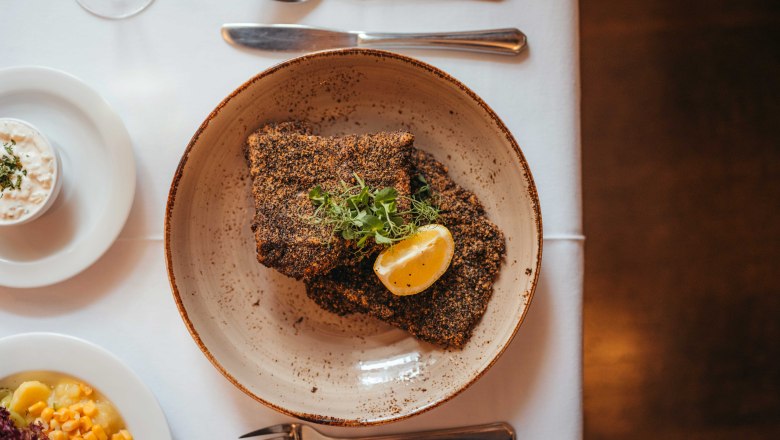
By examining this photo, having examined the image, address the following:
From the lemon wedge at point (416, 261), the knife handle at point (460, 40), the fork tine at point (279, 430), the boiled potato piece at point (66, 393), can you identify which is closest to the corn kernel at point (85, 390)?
the boiled potato piece at point (66, 393)

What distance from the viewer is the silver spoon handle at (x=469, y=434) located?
1.73 metres

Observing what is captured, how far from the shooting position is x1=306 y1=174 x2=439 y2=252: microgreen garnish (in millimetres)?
1578

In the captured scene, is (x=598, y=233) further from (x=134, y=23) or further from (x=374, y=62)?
(x=134, y=23)

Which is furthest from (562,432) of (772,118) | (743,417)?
(772,118)

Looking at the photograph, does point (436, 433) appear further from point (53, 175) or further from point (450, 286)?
point (53, 175)

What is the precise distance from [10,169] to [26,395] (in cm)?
60

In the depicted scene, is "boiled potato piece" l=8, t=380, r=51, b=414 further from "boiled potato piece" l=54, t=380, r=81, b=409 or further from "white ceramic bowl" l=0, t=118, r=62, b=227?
"white ceramic bowl" l=0, t=118, r=62, b=227

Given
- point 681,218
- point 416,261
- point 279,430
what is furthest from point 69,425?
point 681,218

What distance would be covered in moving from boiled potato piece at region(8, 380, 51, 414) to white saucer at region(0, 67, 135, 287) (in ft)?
0.89

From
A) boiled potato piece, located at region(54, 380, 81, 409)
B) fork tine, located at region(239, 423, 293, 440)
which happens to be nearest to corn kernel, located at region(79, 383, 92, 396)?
boiled potato piece, located at region(54, 380, 81, 409)

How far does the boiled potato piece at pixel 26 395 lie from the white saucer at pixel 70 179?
270 millimetres

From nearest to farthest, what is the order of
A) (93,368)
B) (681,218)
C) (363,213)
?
(363,213)
(93,368)
(681,218)

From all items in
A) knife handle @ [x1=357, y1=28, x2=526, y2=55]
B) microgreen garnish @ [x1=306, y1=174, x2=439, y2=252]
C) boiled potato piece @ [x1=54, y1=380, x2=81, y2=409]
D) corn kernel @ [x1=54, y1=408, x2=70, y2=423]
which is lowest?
corn kernel @ [x1=54, y1=408, x2=70, y2=423]

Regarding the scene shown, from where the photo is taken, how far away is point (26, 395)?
1.66 meters
